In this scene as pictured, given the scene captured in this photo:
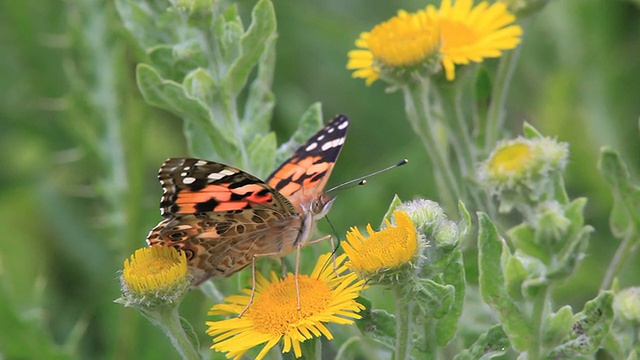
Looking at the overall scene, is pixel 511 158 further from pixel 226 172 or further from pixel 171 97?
pixel 171 97

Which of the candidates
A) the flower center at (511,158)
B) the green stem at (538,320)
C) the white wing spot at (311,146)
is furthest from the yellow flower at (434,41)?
the green stem at (538,320)

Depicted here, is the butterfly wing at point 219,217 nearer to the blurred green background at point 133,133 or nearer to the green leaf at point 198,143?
the green leaf at point 198,143

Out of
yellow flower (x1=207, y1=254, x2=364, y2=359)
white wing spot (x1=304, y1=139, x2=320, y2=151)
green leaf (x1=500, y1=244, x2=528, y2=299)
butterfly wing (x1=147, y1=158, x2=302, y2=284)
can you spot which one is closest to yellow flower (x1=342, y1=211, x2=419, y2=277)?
yellow flower (x1=207, y1=254, x2=364, y2=359)

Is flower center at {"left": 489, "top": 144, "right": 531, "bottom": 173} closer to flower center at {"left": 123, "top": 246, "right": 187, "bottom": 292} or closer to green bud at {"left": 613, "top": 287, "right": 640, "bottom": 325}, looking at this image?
green bud at {"left": 613, "top": 287, "right": 640, "bottom": 325}

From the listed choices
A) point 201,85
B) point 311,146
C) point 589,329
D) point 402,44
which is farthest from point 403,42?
point 589,329

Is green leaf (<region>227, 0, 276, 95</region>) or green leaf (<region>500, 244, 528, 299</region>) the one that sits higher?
green leaf (<region>227, 0, 276, 95</region>)

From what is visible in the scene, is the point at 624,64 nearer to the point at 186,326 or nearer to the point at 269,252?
the point at 269,252

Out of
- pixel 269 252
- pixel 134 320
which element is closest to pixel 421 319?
pixel 269 252
